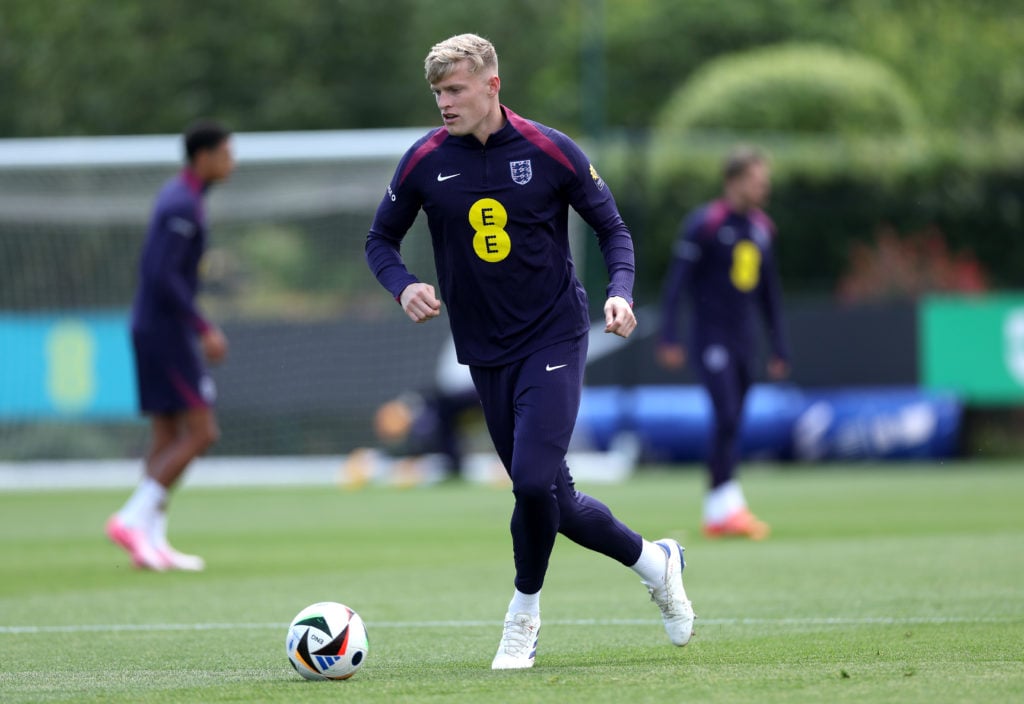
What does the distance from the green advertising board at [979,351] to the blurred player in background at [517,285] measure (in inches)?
581

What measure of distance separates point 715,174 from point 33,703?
20.3m

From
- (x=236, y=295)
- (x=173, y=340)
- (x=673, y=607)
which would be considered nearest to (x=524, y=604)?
(x=673, y=607)

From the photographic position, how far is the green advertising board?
20.4 meters

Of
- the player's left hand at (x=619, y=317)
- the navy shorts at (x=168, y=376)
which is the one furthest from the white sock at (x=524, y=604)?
the navy shorts at (x=168, y=376)

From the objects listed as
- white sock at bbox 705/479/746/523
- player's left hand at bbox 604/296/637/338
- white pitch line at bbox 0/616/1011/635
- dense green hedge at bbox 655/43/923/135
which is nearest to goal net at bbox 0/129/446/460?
white sock at bbox 705/479/746/523

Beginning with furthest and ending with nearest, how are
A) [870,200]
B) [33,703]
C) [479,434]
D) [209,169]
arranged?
[870,200] → [479,434] → [209,169] → [33,703]

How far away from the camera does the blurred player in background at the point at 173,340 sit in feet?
34.7

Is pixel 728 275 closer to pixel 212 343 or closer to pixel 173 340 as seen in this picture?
pixel 212 343

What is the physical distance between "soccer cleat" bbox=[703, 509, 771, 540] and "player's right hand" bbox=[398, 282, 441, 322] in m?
6.00

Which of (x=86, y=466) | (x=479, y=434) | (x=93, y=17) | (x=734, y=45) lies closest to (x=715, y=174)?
(x=479, y=434)

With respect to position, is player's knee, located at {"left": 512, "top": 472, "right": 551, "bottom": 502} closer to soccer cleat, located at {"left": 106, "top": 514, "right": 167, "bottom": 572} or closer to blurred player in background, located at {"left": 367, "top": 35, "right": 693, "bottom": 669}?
blurred player in background, located at {"left": 367, "top": 35, "right": 693, "bottom": 669}

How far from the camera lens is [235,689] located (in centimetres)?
565

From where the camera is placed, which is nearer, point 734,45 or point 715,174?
point 715,174

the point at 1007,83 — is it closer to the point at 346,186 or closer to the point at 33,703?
the point at 346,186
